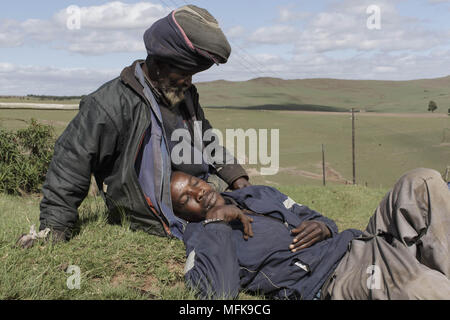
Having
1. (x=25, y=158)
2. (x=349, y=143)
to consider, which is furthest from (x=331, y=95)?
(x=25, y=158)

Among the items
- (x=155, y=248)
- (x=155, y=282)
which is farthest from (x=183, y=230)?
(x=155, y=282)

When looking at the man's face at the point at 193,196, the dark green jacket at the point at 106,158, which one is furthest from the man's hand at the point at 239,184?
the dark green jacket at the point at 106,158

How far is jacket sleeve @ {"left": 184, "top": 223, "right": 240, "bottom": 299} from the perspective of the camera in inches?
126

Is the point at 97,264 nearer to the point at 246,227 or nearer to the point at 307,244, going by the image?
the point at 246,227

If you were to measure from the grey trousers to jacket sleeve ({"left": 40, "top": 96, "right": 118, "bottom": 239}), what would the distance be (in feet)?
6.91

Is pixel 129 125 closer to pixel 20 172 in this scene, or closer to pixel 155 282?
pixel 155 282

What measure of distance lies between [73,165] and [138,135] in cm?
59

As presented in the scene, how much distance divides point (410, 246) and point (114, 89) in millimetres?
2686

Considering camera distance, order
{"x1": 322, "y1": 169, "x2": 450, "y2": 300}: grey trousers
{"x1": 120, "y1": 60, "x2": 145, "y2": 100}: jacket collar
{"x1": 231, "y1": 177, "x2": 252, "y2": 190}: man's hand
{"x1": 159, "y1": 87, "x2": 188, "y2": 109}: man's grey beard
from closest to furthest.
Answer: {"x1": 322, "y1": 169, "x2": 450, "y2": 300}: grey trousers, {"x1": 120, "y1": 60, "x2": 145, "y2": 100}: jacket collar, {"x1": 159, "y1": 87, "x2": 188, "y2": 109}: man's grey beard, {"x1": 231, "y1": 177, "x2": 252, "y2": 190}: man's hand

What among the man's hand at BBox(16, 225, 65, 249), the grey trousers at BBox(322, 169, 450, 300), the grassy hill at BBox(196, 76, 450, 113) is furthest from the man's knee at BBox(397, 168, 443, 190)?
the grassy hill at BBox(196, 76, 450, 113)

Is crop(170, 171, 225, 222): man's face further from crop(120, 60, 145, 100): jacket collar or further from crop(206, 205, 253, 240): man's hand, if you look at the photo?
crop(120, 60, 145, 100): jacket collar

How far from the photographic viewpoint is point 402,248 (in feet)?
10.1

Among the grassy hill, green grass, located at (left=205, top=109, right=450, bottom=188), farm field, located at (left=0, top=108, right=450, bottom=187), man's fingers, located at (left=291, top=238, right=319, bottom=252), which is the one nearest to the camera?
man's fingers, located at (left=291, top=238, right=319, bottom=252)

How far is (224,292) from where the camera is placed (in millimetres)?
3189
